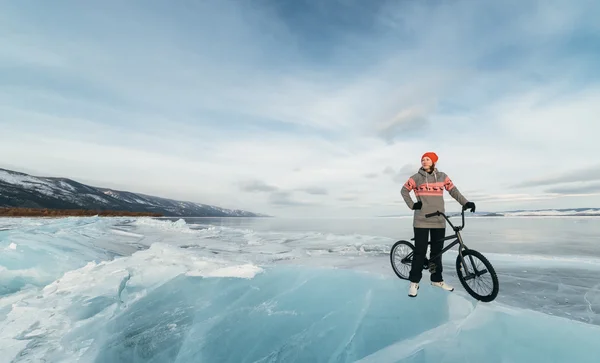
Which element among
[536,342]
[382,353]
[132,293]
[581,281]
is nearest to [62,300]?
[132,293]

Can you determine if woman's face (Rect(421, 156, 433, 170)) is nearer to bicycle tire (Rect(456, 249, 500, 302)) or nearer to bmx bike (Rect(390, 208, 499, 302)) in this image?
bmx bike (Rect(390, 208, 499, 302))

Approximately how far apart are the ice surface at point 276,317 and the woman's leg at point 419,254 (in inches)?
15.0

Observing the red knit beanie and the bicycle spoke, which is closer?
the bicycle spoke

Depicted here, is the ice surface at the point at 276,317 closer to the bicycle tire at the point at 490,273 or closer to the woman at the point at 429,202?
the bicycle tire at the point at 490,273

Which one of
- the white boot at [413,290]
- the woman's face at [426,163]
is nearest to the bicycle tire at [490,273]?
the white boot at [413,290]

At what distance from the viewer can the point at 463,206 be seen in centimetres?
508

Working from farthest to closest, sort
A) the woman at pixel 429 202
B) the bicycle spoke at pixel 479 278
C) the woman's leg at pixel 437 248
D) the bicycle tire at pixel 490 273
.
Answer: the woman's leg at pixel 437 248, the woman at pixel 429 202, the bicycle spoke at pixel 479 278, the bicycle tire at pixel 490 273

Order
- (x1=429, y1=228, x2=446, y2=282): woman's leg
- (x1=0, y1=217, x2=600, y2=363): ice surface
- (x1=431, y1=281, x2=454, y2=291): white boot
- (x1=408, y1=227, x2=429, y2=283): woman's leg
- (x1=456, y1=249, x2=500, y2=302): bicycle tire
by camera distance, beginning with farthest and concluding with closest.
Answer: (x1=429, y1=228, x2=446, y2=282): woman's leg, (x1=431, y1=281, x2=454, y2=291): white boot, (x1=408, y1=227, x2=429, y2=283): woman's leg, (x1=456, y1=249, x2=500, y2=302): bicycle tire, (x1=0, y1=217, x2=600, y2=363): ice surface

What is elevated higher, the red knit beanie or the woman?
the red knit beanie

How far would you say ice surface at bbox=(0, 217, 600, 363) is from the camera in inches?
137

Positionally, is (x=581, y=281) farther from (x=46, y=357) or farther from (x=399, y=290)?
(x=46, y=357)

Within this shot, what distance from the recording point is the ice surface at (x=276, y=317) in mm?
3479

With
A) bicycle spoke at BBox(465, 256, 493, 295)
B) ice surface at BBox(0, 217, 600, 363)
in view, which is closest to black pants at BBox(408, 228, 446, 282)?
ice surface at BBox(0, 217, 600, 363)

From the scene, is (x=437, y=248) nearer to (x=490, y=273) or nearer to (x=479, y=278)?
(x=479, y=278)
